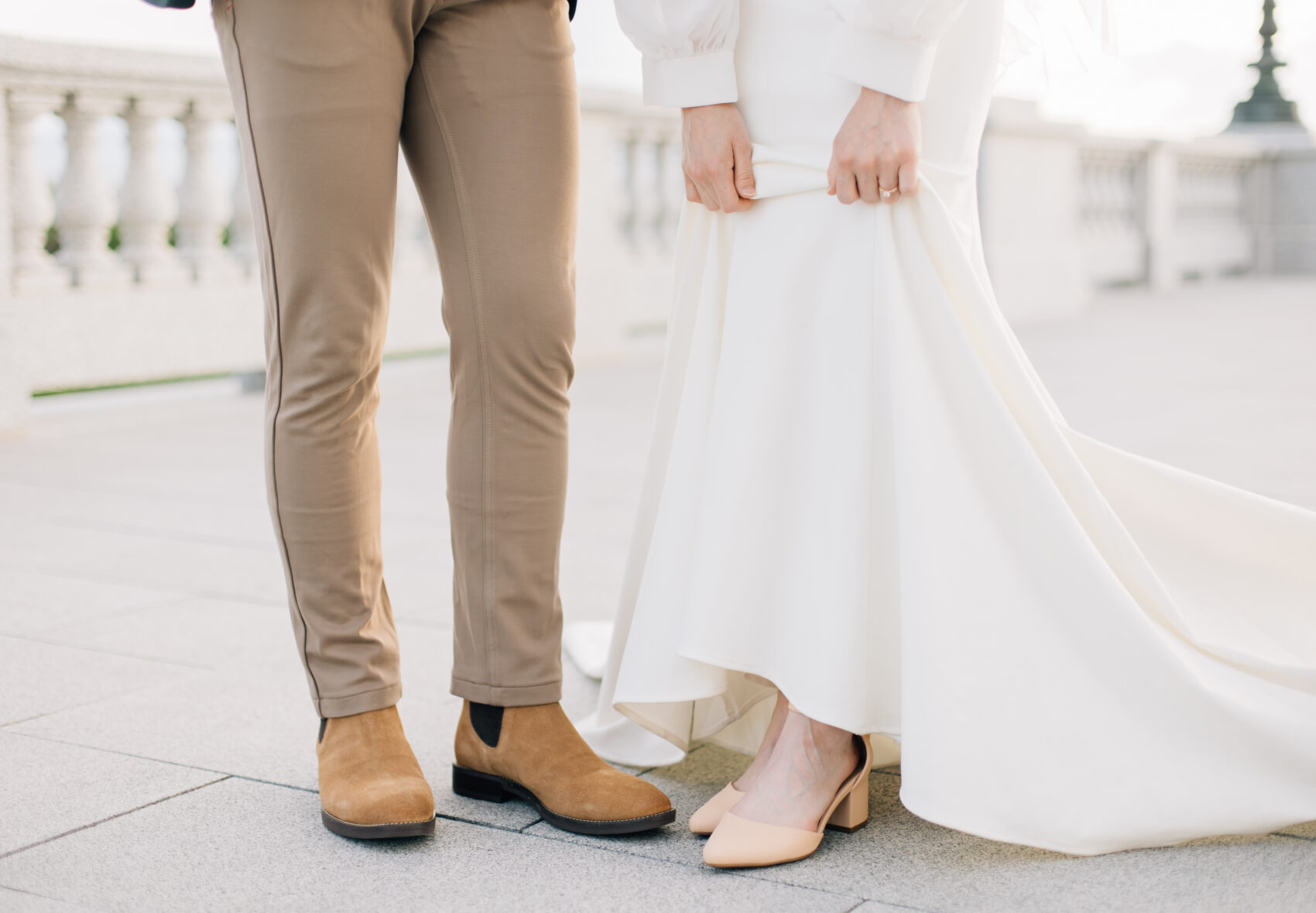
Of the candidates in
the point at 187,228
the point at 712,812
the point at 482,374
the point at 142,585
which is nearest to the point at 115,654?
the point at 142,585

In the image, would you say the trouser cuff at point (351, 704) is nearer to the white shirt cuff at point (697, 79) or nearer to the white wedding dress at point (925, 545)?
the white wedding dress at point (925, 545)

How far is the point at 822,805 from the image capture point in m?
1.79

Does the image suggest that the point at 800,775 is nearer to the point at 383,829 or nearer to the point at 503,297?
the point at 383,829

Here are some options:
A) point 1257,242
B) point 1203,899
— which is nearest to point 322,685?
point 1203,899

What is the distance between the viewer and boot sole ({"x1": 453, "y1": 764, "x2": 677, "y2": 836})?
1810 millimetres

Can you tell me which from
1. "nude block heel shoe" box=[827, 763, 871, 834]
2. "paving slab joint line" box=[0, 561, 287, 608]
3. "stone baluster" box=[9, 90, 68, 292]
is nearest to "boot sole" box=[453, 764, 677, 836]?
"nude block heel shoe" box=[827, 763, 871, 834]

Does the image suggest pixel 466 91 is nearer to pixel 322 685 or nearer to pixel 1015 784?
pixel 322 685

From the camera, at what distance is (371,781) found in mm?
1820

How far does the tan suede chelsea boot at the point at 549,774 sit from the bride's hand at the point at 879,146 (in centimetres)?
86

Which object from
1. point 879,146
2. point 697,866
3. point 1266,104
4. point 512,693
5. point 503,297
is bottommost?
point 697,866

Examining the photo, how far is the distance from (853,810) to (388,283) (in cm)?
97

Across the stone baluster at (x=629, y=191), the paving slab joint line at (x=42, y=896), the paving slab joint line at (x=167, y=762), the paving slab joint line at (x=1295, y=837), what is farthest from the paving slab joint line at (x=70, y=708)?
the stone baluster at (x=629, y=191)

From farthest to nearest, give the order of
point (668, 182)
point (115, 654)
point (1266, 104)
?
point (1266, 104), point (668, 182), point (115, 654)

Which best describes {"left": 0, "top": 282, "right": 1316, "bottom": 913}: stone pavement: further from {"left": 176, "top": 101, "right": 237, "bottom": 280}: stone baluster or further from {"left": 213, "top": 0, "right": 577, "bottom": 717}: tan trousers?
{"left": 176, "top": 101, "right": 237, "bottom": 280}: stone baluster
